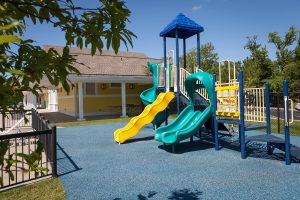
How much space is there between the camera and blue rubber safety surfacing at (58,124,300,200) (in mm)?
4656

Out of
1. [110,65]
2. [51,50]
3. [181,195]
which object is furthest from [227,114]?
[110,65]

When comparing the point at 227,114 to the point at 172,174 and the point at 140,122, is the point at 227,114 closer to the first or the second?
the point at 172,174

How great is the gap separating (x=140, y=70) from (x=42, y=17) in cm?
2234

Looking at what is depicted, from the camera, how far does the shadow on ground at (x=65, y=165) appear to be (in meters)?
6.27

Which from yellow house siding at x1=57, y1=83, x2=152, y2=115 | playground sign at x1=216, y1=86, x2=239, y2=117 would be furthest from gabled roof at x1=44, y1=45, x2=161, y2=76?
playground sign at x1=216, y1=86, x2=239, y2=117

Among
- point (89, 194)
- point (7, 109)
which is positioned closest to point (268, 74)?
point (89, 194)

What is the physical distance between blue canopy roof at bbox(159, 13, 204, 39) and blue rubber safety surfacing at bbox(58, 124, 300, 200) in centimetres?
526

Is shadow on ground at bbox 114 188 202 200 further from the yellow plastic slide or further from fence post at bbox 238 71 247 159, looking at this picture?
the yellow plastic slide

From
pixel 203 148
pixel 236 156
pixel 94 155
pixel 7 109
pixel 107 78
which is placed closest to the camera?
pixel 7 109

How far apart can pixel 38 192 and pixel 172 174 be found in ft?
9.55

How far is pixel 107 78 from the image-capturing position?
768 inches

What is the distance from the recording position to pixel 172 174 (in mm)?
5859

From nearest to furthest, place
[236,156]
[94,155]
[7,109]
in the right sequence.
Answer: [7,109] → [236,156] → [94,155]

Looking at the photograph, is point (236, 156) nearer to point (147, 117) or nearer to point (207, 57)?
point (147, 117)
